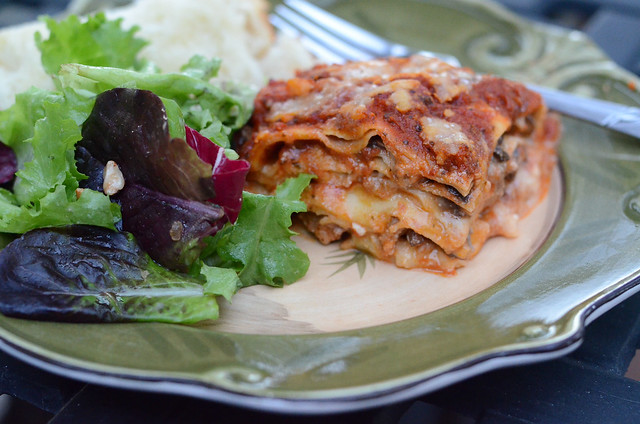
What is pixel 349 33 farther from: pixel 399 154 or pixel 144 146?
pixel 144 146

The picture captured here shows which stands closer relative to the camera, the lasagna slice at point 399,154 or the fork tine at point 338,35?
the lasagna slice at point 399,154

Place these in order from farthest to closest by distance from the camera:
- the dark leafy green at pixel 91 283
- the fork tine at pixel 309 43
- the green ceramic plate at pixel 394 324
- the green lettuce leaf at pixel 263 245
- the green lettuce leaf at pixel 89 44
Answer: the fork tine at pixel 309 43 < the green lettuce leaf at pixel 89 44 < the green lettuce leaf at pixel 263 245 < the dark leafy green at pixel 91 283 < the green ceramic plate at pixel 394 324

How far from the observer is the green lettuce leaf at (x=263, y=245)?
1.98 m

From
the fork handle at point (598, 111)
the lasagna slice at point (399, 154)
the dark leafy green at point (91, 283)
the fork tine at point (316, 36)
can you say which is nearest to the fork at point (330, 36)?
the fork tine at point (316, 36)

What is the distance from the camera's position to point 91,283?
67.9 inches

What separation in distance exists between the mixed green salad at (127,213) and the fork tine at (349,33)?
1893 millimetres

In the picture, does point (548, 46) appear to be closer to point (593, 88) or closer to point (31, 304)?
point (593, 88)

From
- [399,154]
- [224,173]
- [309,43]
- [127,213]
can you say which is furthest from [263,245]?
[309,43]

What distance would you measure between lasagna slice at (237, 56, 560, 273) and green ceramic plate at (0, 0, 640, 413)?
0.11m

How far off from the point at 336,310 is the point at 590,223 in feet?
3.59

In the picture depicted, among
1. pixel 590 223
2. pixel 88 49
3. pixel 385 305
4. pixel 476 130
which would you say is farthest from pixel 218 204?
pixel 590 223

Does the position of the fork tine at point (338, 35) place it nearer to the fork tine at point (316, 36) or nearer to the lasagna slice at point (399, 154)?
the fork tine at point (316, 36)

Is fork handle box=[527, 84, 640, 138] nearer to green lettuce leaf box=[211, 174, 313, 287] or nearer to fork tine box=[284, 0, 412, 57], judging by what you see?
fork tine box=[284, 0, 412, 57]

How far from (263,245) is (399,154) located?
582 millimetres
